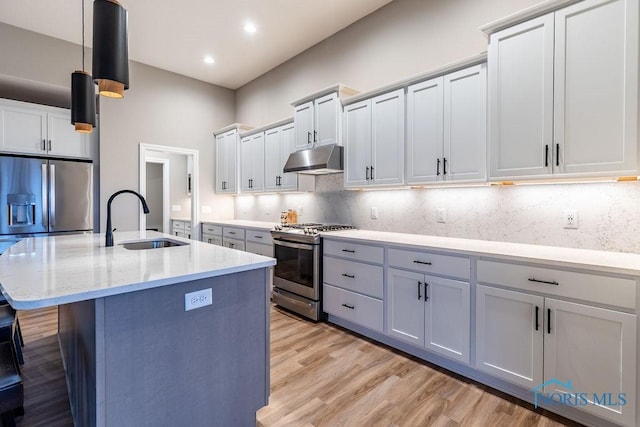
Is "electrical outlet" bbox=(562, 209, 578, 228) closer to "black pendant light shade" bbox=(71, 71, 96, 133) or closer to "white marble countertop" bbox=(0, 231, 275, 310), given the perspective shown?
"white marble countertop" bbox=(0, 231, 275, 310)

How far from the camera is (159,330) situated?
4.33 feet

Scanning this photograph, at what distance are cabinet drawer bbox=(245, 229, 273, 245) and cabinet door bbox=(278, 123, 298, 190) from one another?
694 mm

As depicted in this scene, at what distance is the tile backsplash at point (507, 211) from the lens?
2.03 m

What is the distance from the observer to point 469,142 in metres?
2.46

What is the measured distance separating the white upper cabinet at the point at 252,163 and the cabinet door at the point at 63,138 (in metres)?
2.14

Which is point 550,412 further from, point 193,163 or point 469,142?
point 193,163

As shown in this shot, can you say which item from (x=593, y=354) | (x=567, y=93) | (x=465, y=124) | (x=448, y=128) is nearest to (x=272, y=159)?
(x=448, y=128)

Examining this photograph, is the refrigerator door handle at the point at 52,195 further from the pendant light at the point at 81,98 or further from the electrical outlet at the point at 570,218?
the electrical outlet at the point at 570,218

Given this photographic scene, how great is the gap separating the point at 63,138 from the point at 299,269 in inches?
139

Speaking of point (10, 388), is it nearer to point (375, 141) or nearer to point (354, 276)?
point (354, 276)

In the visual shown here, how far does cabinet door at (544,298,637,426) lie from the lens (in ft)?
5.23

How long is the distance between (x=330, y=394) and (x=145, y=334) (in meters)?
1.31

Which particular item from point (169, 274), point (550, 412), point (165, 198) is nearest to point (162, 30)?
point (169, 274)

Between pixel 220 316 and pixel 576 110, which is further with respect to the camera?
pixel 576 110
